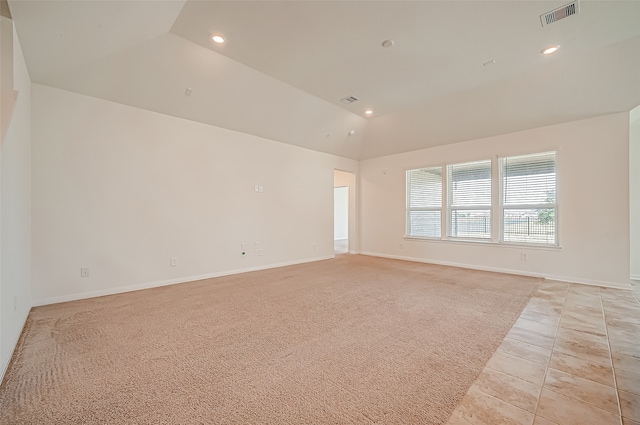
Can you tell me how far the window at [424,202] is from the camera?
6.02 meters

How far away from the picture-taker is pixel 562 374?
180 centimetres

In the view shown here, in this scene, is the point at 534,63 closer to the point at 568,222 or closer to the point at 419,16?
the point at 419,16

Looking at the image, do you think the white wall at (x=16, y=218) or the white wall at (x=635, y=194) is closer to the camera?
the white wall at (x=16, y=218)

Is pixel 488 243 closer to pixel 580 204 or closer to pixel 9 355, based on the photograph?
pixel 580 204

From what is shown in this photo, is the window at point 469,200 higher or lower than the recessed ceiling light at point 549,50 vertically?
lower

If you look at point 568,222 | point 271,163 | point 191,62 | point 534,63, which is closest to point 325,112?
point 271,163

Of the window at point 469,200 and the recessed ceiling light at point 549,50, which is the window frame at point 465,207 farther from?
the recessed ceiling light at point 549,50

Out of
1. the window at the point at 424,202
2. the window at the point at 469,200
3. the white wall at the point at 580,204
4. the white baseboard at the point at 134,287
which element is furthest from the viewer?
the window at the point at 424,202

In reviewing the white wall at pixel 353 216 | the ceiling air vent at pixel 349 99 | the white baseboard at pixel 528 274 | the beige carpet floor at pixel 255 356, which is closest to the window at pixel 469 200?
the white baseboard at pixel 528 274

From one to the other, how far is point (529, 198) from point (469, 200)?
1.01 m

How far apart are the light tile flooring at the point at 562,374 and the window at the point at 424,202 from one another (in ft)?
10.5

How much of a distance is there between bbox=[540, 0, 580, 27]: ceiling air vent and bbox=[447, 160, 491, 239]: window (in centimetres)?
287

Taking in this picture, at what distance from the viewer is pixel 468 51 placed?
10.6ft

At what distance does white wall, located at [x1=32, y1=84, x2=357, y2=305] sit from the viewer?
10.5ft
